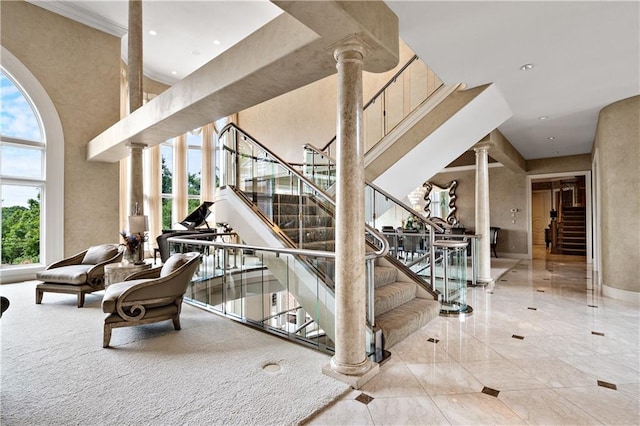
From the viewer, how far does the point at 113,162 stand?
831cm

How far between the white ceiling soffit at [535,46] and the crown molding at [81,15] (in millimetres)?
8157

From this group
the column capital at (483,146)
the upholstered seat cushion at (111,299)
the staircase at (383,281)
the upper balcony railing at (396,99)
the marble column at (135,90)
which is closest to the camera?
the upholstered seat cushion at (111,299)

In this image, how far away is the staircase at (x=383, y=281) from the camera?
3.65m

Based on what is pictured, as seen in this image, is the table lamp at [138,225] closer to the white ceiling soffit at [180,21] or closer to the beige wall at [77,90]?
the beige wall at [77,90]

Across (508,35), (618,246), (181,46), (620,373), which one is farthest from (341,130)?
(181,46)

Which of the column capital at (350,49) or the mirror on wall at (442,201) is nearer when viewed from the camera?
the column capital at (350,49)

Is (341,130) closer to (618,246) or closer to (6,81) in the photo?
(618,246)

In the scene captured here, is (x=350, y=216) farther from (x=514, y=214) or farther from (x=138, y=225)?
(x=514, y=214)

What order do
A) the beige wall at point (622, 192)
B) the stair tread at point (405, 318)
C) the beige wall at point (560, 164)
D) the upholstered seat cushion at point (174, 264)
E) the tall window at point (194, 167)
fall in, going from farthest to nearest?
the tall window at point (194, 167)
the beige wall at point (560, 164)
the beige wall at point (622, 192)
the upholstered seat cushion at point (174, 264)
the stair tread at point (405, 318)

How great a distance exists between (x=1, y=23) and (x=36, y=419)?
27.1 feet

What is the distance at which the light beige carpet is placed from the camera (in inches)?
86.0

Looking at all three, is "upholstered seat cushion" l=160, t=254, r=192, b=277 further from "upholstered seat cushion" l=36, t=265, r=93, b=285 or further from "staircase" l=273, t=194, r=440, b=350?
"upholstered seat cushion" l=36, t=265, r=93, b=285

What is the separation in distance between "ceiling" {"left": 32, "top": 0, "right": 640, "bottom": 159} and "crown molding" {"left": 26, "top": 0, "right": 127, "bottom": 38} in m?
0.02

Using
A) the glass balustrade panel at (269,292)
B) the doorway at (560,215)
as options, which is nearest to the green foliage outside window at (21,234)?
the glass balustrade panel at (269,292)
